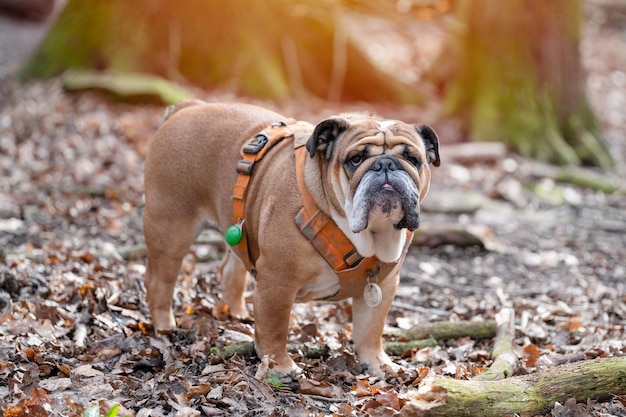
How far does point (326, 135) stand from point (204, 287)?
7.99 feet

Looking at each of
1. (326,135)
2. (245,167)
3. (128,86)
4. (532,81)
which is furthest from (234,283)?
(532,81)

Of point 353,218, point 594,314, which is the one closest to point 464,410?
point 353,218

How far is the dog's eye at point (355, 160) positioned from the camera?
4199mm

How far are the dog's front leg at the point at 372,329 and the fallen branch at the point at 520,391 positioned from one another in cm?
104

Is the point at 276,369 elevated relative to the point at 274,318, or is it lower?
lower

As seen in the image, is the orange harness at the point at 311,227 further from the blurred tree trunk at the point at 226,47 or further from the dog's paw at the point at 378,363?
the blurred tree trunk at the point at 226,47

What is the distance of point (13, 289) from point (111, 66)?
816cm

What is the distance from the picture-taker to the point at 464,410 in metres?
3.64

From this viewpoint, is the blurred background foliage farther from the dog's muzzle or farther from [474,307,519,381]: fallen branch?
the dog's muzzle

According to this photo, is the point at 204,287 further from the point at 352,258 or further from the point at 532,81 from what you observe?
the point at 532,81

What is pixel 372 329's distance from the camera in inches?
193

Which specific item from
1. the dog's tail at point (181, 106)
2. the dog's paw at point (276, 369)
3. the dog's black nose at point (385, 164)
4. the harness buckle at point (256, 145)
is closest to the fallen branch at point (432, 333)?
the dog's paw at point (276, 369)

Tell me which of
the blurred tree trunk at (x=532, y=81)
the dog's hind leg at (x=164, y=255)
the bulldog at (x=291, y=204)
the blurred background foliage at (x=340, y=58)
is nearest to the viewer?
the bulldog at (x=291, y=204)

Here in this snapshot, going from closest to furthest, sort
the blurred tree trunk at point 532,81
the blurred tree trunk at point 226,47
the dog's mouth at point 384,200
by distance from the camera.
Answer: the dog's mouth at point 384,200, the blurred tree trunk at point 532,81, the blurred tree trunk at point 226,47
